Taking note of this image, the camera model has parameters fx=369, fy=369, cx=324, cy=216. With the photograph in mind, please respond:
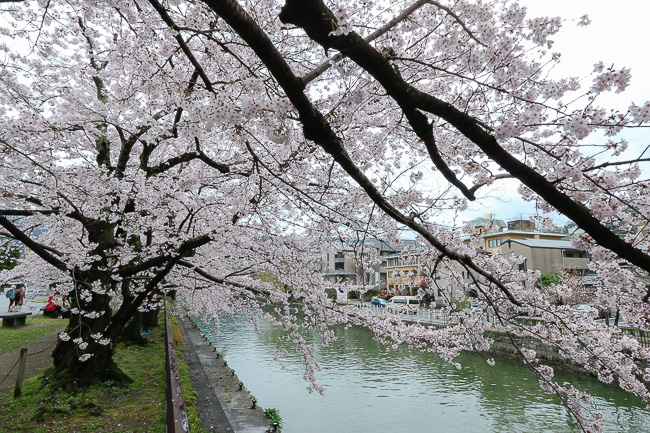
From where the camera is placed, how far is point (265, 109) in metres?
2.41

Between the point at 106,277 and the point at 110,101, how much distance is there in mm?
3230

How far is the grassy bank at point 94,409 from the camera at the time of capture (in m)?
5.50

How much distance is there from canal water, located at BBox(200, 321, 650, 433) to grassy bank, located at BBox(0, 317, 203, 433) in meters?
3.28

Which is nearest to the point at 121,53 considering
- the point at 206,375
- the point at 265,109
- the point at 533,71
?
the point at 265,109

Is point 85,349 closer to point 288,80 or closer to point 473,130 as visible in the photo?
point 288,80

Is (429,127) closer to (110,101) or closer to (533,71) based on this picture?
(533,71)

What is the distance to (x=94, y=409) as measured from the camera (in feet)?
20.2

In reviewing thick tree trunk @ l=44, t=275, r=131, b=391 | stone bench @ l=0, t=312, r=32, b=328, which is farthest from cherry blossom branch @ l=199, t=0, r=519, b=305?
stone bench @ l=0, t=312, r=32, b=328

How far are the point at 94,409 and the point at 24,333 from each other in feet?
34.2

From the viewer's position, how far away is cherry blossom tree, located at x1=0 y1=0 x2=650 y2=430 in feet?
7.86

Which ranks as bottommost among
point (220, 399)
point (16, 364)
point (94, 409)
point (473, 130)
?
point (220, 399)

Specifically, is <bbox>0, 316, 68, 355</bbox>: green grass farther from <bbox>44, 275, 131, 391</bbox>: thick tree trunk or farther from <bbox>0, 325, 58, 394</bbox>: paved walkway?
<bbox>44, 275, 131, 391</bbox>: thick tree trunk

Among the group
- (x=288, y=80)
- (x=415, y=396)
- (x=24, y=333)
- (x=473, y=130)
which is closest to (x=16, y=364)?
(x=24, y=333)

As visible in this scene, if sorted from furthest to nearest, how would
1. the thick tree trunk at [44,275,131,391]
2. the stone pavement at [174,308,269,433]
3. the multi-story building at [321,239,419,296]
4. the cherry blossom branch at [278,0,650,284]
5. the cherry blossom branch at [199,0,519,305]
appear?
the thick tree trunk at [44,275,131,391], the stone pavement at [174,308,269,433], the multi-story building at [321,239,419,296], the cherry blossom branch at [278,0,650,284], the cherry blossom branch at [199,0,519,305]
